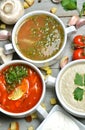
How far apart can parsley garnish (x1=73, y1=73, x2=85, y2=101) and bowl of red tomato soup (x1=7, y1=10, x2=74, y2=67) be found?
97 millimetres

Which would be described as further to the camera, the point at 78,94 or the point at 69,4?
the point at 69,4

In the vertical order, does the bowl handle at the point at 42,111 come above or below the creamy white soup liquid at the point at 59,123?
above

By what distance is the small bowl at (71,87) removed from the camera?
1659 millimetres

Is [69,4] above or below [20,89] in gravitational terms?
above

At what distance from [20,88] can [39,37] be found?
0.59ft

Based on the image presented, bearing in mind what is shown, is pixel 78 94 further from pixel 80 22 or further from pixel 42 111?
pixel 80 22

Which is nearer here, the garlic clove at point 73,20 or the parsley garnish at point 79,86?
the parsley garnish at point 79,86

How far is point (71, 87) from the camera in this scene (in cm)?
168

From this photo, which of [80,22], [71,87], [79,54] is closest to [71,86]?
[71,87]

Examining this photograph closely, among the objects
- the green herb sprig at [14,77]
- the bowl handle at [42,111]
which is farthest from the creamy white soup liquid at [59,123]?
the green herb sprig at [14,77]

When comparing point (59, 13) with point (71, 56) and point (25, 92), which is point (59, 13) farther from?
point (25, 92)

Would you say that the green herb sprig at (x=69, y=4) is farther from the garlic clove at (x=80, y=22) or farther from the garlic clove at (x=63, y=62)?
the garlic clove at (x=63, y=62)

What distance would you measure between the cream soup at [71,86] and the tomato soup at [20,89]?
7 centimetres

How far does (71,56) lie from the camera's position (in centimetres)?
176
